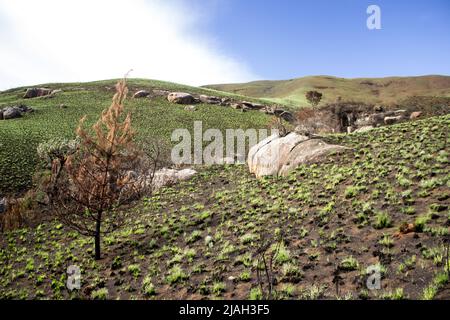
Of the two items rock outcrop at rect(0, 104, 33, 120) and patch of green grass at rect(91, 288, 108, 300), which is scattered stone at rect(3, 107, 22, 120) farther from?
patch of green grass at rect(91, 288, 108, 300)

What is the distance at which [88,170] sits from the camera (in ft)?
51.3

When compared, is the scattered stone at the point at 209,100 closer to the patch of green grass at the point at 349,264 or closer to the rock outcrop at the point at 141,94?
the rock outcrop at the point at 141,94

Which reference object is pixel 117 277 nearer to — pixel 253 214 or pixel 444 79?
pixel 253 214

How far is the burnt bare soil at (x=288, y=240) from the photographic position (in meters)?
9.34

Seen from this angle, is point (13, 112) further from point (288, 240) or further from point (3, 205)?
point (288, 240)

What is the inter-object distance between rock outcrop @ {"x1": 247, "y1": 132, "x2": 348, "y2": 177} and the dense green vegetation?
23.7 meters

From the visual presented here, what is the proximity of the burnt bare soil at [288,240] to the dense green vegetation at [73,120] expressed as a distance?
16739 millimetres

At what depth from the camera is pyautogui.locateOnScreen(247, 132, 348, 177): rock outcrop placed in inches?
960

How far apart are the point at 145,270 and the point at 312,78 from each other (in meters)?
178

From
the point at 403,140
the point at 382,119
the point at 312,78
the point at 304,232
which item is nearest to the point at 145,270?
the point at 304,232

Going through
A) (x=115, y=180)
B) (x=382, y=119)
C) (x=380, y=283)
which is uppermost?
(x=382, y=119)

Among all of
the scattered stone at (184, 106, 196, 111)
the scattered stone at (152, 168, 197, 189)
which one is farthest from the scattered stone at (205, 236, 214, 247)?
the scattered stone at (184, 106, 196, 111)

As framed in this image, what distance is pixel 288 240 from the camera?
12.8m

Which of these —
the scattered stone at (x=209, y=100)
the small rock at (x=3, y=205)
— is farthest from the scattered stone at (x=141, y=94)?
the small rock at (x=3, y=205)
